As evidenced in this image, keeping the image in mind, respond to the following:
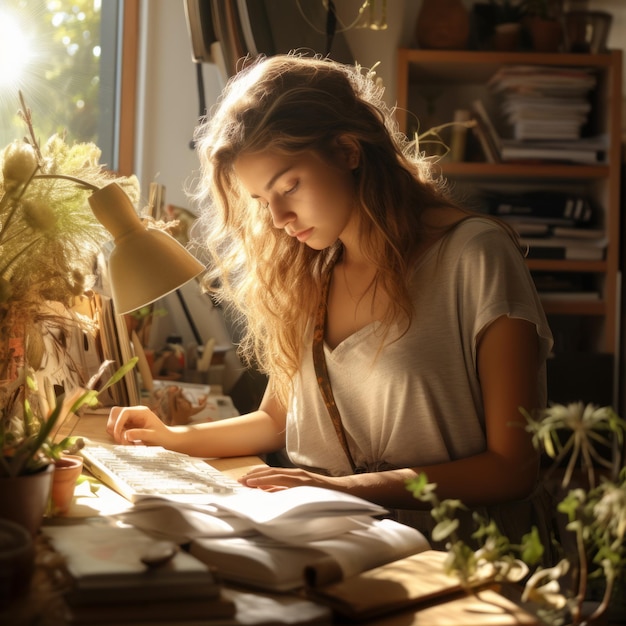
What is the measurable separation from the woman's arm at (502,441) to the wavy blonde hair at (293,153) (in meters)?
0.19

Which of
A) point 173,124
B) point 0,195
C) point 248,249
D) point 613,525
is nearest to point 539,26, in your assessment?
point 173,124


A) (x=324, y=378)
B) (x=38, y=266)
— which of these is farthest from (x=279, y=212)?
(x=38, y=266)

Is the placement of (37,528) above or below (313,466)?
above

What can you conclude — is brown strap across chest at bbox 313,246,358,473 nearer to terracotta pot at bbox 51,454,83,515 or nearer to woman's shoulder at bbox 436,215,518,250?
woman's shoulder at bbox 436,215,518,250

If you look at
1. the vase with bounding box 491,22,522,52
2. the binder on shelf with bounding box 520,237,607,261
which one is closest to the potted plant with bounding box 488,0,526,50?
the vase with bounding box 491,22,522,52

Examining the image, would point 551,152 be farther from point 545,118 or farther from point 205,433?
point 205,433

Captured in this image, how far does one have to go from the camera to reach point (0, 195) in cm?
139

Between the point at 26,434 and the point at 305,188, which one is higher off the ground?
the point at 305,188

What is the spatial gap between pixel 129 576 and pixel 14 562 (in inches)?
4.0

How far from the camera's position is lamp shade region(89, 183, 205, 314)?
1.20 meters

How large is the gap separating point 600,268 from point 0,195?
2.56 m

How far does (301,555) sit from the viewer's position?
953 millimetres

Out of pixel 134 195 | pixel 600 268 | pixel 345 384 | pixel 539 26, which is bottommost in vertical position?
pixel 600 268

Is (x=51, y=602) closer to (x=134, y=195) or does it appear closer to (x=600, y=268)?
(x=134, y=195)
